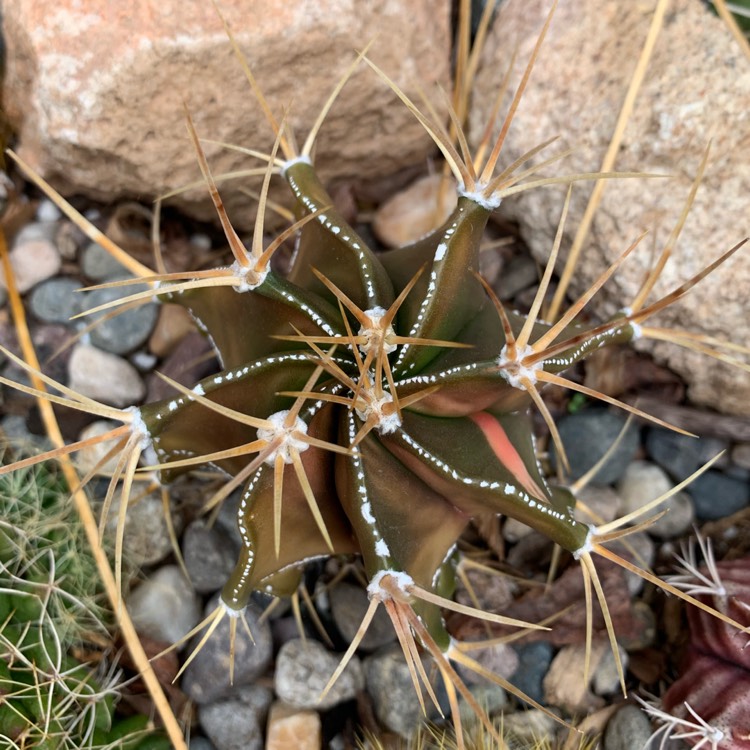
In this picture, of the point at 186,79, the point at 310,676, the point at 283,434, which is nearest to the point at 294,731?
the point at 310,676

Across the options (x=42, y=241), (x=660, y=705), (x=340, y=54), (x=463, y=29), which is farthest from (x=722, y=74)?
(x=42, y=241)

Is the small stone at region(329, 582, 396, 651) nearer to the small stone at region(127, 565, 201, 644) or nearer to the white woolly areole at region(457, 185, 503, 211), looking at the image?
the small stone at region(127, 565, 201, 644)

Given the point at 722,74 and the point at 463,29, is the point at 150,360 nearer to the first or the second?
the point at 463,29

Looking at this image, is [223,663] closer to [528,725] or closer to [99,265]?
[528,725]

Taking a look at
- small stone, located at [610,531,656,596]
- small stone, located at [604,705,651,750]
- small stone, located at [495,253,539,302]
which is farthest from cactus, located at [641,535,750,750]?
small stone, located at [495,253,539,302]

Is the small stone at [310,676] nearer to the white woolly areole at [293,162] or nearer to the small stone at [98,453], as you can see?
the small stone at [98,453]

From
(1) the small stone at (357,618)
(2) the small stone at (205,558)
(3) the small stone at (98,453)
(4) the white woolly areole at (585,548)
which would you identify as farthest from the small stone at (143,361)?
(4) the white woolly areole at (585,548)
